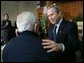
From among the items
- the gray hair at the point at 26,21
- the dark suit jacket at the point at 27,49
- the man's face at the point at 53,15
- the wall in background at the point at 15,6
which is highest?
the wall in background at the point at 15,6

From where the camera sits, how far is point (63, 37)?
6.75ft

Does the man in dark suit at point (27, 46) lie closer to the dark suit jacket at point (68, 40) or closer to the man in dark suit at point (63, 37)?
the man in dark suit at point (63, 37)

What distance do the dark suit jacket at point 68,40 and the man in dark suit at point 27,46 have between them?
0.31 metres

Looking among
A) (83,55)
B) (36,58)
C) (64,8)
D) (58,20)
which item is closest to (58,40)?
(58,20)

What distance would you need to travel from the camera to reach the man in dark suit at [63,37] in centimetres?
182

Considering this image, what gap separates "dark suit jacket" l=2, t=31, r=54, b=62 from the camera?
1492mm

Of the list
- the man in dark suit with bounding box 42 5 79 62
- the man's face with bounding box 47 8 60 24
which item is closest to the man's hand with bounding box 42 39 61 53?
the man in dark suit with bounding box 42 5 79 62

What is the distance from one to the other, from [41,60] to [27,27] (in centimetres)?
23

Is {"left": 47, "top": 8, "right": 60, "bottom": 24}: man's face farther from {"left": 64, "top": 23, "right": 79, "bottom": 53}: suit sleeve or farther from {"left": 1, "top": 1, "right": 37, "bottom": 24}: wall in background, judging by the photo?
{"left": 1, "top": 1, "right": 37, "bottom": 24}: wall in background

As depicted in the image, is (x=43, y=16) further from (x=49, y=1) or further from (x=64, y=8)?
(x=64, y=8)

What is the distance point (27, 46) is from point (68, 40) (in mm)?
565

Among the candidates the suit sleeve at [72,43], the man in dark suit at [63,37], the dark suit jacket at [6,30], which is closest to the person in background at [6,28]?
→ the dark suit jacket at [6,30]

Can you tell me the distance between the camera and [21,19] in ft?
5.08

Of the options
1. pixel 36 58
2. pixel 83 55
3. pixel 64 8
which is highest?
pixel 64 8
